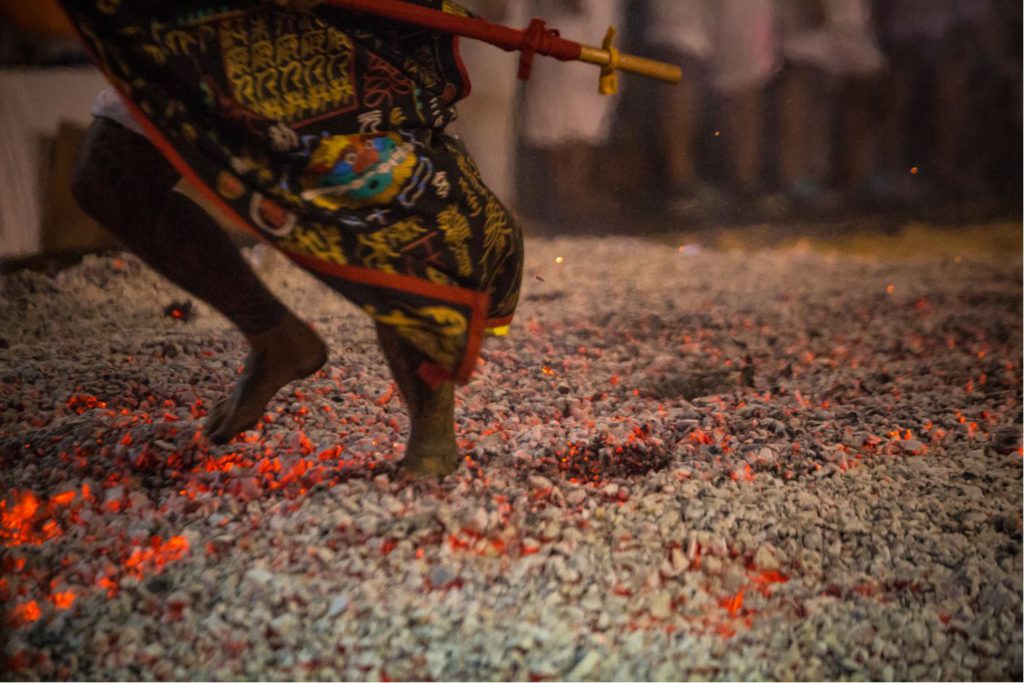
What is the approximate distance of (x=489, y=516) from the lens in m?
1.29

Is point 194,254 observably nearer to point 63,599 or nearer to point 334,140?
point 334,140

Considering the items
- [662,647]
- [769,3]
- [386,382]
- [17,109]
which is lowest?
[662,647]

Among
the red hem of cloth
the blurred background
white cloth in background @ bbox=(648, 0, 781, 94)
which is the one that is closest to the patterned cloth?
the red hem of cloth

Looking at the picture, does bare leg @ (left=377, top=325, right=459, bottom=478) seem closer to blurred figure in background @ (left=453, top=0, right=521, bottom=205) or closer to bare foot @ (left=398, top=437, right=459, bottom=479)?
bare foot @ (left=398, top=437, right=459, bottom=479)

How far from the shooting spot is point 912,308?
8.96 feet

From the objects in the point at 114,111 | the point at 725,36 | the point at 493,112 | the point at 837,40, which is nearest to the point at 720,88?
the point at 725,36

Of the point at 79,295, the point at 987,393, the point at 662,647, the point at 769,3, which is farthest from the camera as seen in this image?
the point at 769,3

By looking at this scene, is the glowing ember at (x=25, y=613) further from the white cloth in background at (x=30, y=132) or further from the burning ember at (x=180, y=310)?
the burning ember at (x=180, y=310)

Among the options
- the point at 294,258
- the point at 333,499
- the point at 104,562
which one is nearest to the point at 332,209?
the point at 294,258

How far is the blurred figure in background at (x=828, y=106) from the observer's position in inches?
135

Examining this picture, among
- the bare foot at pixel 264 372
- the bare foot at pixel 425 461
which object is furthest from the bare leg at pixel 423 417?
the bare foot at pixel 264 372

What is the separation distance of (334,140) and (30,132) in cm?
56

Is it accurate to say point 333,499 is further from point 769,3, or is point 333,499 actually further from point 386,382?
point 769,3

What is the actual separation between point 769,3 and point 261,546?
2850mm
